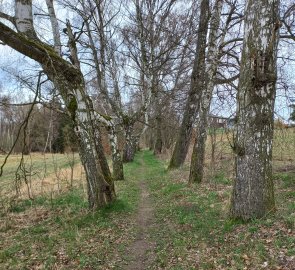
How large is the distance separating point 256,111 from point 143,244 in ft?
10.9

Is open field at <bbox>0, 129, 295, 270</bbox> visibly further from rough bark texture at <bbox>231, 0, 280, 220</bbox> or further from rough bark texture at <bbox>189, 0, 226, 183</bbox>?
rough bark texture at <bbox>189, 0, 226, 183</bbox>

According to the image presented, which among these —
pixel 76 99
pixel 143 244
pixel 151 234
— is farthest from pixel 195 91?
pixel 143 244

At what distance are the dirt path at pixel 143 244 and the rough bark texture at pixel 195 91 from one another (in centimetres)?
552

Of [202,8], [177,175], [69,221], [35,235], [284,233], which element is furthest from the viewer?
[177,175]

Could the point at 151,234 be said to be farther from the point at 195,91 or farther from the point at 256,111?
the point at 195,91

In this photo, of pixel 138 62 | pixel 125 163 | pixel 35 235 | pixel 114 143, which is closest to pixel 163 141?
pixel 125 163

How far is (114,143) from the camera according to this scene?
50.4ft

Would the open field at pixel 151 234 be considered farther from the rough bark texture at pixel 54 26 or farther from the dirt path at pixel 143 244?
the rough bark texture at pixel 54 26

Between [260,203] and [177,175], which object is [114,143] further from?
[260,203]

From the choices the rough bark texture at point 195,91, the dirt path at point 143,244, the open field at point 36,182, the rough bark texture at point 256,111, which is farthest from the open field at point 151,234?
the rough bark texture at point 195,91

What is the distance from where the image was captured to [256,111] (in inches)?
240

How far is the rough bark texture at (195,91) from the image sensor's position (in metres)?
13.6

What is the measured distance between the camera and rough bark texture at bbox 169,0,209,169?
13565 mm

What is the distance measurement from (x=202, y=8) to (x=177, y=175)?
22.5 ft
